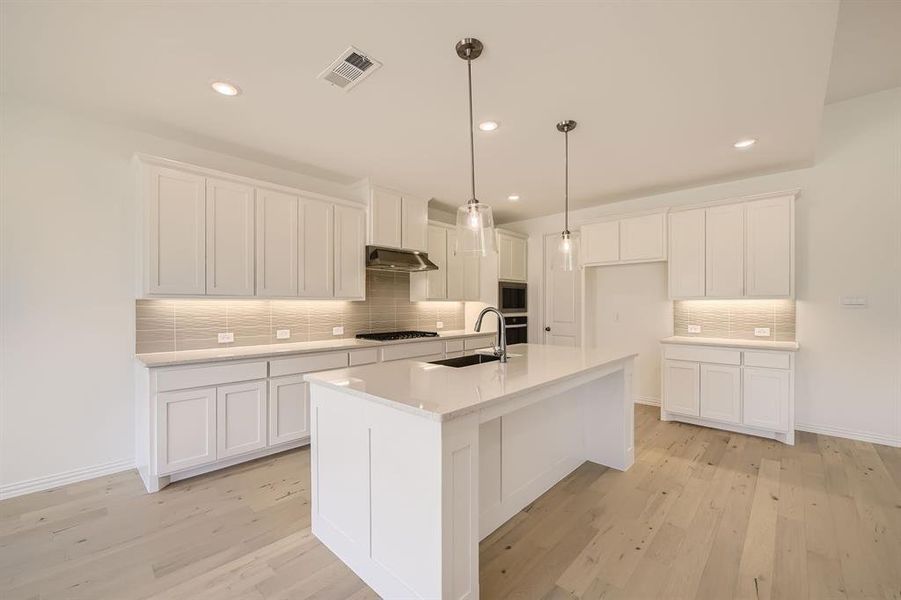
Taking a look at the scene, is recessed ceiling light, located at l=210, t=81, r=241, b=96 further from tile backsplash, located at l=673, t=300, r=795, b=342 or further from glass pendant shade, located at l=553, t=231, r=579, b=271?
tile backsplash, located at l=673, t=300, r=795, b=342

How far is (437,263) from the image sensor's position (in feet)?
15.7

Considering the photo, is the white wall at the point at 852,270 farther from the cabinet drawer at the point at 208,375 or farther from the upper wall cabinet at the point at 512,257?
the cabinet drawer at the point at 208,375

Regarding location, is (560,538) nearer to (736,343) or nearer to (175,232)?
(736,343)

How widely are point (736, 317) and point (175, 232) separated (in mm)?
5391

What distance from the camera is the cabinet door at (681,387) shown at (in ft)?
12.8

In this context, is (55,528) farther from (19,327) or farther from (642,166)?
(642,166)

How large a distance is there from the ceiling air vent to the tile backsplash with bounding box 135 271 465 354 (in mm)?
2149

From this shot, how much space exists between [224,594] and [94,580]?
68cm

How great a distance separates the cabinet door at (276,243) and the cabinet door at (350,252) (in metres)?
0.43

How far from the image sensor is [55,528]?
7.10 ft

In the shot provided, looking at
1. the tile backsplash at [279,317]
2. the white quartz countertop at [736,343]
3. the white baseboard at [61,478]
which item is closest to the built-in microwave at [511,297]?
the tile backsplash at [279,317]

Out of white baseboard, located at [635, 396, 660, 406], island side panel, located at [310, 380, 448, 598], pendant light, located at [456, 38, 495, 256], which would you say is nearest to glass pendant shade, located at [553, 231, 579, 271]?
pendant light, located at [456, 38, 495, 256]

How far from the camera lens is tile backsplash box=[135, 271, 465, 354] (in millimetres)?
3018

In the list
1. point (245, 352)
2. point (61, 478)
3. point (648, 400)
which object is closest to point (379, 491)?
point (245, 352)
